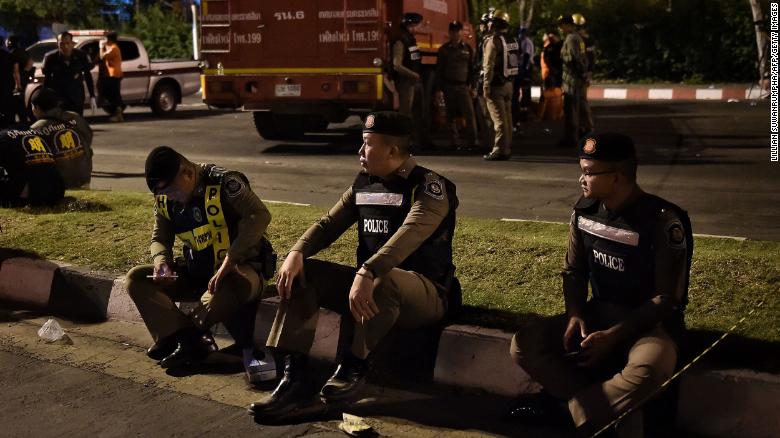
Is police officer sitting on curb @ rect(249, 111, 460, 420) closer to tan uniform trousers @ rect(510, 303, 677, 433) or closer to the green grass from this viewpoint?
the green grass

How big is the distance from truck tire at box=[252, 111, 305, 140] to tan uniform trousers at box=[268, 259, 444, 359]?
10.2 metres

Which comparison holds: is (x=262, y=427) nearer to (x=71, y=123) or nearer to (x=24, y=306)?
(x=24, y=306)

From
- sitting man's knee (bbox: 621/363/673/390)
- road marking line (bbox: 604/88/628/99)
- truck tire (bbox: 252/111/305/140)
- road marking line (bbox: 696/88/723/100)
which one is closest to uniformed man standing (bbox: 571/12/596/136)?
truck tire (bbox: 252/111/305/140)

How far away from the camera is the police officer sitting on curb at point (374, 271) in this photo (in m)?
4.50

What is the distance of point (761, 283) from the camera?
17.6 ft

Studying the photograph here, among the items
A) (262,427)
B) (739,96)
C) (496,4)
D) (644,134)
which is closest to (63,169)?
(262,427)

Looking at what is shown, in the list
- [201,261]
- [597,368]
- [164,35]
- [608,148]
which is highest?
[164,35]

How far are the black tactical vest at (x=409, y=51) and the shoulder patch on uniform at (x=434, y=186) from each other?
315 inches

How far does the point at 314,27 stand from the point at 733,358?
965cm

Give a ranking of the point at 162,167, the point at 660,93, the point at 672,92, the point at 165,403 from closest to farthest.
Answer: the point at 165,403 → the point at 162,167 → the point at 672,92 → the point at 660,93

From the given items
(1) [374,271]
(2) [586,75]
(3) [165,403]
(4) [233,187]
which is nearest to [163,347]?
(3) [165,403]

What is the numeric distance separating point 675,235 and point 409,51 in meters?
8.91

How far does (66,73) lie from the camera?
14945 mm

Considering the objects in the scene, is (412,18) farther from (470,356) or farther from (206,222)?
(470,356)
